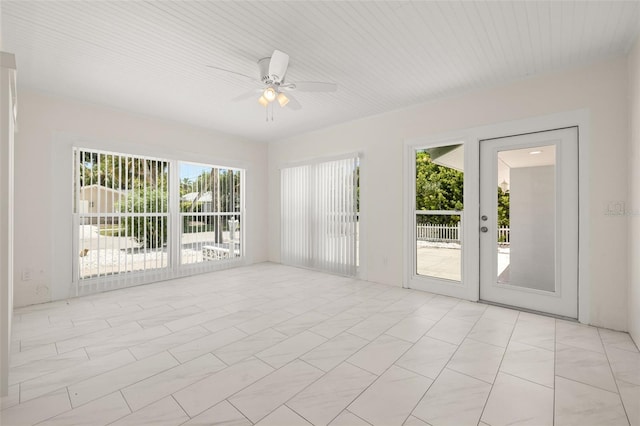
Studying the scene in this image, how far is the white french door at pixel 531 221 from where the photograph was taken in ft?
10.5

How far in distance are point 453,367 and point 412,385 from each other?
440 mm

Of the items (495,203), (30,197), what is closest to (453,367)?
(495,203)

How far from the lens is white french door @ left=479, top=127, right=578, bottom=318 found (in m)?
3.21

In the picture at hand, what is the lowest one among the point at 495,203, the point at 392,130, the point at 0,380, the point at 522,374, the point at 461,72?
the point at 522,374

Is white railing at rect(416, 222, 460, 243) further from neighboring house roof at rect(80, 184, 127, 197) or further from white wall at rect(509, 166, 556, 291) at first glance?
neighboring house roof at rect(80, 184, 127, 197)

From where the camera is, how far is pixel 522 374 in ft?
6.98

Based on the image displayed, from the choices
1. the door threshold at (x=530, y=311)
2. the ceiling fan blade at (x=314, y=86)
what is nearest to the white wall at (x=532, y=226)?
the door threshold at (x=530, y=311)

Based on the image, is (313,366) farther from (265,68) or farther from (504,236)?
(504,236)

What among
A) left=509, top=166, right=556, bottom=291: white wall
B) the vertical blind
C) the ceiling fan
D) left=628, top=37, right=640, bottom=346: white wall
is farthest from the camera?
the vertical blind

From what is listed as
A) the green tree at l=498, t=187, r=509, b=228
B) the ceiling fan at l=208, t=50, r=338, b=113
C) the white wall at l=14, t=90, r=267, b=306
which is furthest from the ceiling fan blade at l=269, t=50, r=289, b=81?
the white wall at l=14, t=90, r=267, b=306

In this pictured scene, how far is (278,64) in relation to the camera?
2705mm

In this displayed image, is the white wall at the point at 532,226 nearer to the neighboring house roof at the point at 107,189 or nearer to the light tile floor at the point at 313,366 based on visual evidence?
the light tile floor at the point at 313,366

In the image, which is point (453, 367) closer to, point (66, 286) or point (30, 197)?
point (66, 286)

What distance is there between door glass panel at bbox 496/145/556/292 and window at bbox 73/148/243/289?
15.6 feet
